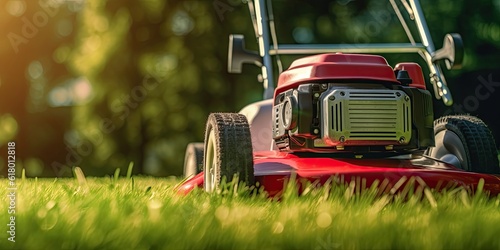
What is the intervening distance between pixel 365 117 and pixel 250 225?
4.43 feet

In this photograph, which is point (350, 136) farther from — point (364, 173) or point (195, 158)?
point (195, 158)

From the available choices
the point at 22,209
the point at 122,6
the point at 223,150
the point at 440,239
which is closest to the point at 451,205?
the point at 440,239

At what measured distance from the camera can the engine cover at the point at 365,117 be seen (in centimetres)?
344

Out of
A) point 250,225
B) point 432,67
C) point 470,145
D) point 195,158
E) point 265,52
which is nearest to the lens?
point 250,225

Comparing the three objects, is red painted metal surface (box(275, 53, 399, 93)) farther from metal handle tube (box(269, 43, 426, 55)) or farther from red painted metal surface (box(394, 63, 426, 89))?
metal handle tube (box(269, 43, 426, 55))

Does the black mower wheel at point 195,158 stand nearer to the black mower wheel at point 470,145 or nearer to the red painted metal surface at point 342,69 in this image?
the red painted metal surface at point 342,69

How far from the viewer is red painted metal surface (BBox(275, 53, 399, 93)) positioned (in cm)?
355

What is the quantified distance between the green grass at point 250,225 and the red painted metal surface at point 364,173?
1.51ft

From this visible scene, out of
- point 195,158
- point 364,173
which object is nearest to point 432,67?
point 364,173

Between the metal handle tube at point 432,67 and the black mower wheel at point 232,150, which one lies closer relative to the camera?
the black mower wheel at point 232,150

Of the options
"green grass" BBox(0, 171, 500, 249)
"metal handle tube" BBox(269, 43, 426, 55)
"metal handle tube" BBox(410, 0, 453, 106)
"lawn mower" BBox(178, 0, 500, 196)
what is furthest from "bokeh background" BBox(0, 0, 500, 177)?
"green grass" BBox(0, 171, 500, 249)

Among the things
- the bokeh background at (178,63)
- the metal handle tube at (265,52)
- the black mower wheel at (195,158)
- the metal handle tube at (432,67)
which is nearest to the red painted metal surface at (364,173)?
the metal handle tube at (432,67)

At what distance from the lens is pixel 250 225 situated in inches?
88.2

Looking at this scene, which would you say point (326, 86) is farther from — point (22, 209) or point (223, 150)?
point (22, 209)
